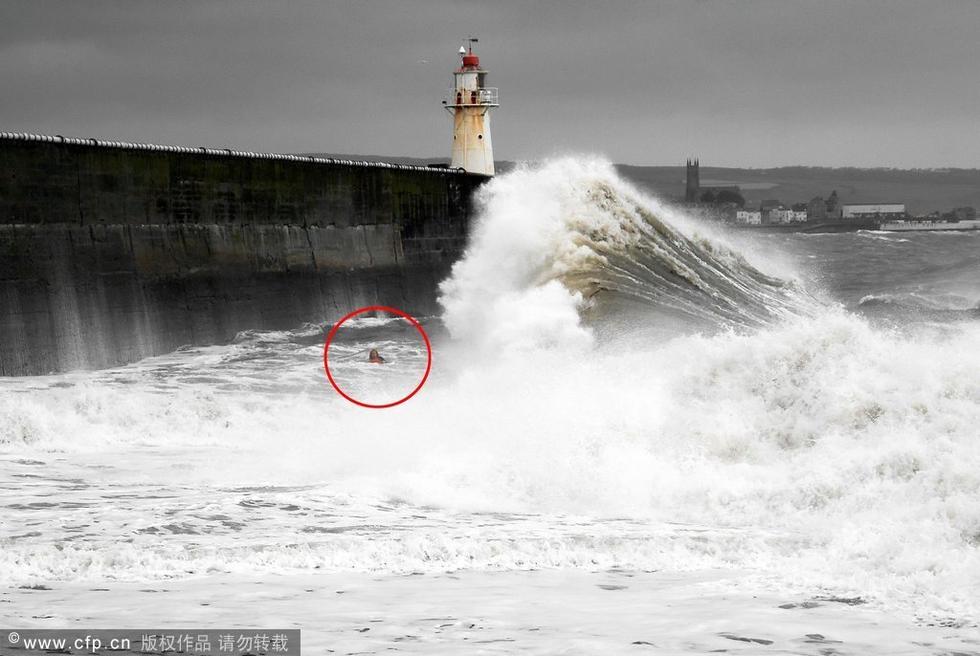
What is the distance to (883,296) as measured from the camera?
2777 cm

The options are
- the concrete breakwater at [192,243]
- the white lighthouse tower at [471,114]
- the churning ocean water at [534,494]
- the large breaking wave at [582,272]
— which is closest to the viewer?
the churning ocean water at [534,494]

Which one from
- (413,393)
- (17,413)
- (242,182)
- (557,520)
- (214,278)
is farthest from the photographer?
(242,182)

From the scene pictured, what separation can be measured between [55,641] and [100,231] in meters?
11.1

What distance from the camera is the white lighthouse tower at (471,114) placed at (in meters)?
26.3

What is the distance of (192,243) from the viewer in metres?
16.3

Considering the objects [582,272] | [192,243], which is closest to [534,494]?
[582,272]

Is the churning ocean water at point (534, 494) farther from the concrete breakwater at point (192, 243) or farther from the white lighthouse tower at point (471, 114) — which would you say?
the white lighthouse tower at point (471, 114)

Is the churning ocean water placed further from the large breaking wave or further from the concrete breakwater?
the concrete breakwater

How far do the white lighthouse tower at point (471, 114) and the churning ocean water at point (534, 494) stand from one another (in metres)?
12.2

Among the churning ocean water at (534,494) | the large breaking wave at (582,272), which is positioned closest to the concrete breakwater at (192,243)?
the churning ocean water at (534,494)

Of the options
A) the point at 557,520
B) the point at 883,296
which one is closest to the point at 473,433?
the point at 557,520

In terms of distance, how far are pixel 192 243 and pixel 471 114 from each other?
11606 millimetres

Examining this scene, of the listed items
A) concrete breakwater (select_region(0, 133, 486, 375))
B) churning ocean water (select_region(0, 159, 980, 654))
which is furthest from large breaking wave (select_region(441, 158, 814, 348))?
concrete breakwater (select_region(0, 133, 486, 375))

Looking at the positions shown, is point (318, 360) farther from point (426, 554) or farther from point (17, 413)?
point (426, 554)
